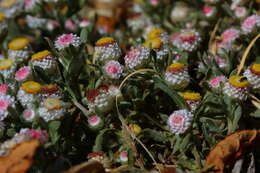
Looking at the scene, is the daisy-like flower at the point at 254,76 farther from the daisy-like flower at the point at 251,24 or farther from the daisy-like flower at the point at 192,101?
the daisy-like flower at the point at 251,24

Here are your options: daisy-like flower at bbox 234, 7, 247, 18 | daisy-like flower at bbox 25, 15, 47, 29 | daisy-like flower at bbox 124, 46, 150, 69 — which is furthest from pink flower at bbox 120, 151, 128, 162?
daisy-like flower at bbox 25, 15, 47, 29

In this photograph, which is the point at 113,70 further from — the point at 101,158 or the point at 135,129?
the point at 101,158

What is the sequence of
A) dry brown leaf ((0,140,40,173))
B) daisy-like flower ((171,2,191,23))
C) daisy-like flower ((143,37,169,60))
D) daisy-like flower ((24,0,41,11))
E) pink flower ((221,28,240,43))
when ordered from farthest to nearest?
daisy-like flower ((171,2,191,23)) < daisy-like flower ((24,0,41,11)) < pink flower ((221,28,240,43)) < daisy-like flower ((143,37,169,60)) < dry brown leaf ((0,140,40,173))

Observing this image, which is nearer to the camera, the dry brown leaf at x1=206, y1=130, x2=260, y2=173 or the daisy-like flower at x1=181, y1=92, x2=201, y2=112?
the dry brown leaf at x1=206, y1=130, x2=260, y2=173

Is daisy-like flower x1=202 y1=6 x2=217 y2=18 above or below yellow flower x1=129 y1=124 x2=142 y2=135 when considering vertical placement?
above

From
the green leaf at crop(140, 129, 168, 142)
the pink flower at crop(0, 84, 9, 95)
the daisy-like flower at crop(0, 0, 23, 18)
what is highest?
the daisy-like flower at crop(0, 0, 23, 18)

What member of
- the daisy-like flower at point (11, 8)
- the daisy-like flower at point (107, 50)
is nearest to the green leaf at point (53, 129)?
the daisy-like flower at point (107, 50)

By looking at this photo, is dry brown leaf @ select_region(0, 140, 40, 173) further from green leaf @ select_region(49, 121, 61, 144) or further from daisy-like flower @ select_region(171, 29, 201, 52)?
daisy-like flower @ select_region(171, 29, 201, 52)
